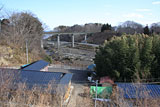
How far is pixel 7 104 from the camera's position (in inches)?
120

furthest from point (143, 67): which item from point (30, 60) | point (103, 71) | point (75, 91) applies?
point (30, 60)

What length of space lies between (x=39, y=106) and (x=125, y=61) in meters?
8.90

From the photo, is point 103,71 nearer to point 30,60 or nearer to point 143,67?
point 143,67

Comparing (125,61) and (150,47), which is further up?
(150,47)

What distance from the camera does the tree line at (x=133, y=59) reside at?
1046 cm

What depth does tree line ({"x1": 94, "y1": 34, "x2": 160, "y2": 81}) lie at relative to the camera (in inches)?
412

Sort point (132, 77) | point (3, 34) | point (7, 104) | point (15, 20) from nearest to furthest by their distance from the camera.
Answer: point (7, 104) < point (132, 77) < point (3, 34) < point (15, 20)

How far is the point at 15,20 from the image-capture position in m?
19.1

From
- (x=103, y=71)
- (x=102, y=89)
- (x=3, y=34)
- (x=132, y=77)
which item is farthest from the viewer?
(x=3, y=34)

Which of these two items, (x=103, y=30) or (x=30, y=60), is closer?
(x=30, y=60)

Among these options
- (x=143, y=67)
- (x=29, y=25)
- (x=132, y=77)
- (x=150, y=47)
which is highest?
(x=29, y=25)

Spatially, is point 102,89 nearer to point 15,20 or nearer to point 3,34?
point 3,34

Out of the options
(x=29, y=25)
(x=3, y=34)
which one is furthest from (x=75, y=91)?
(x=29, y=25)

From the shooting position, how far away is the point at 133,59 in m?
10.4
